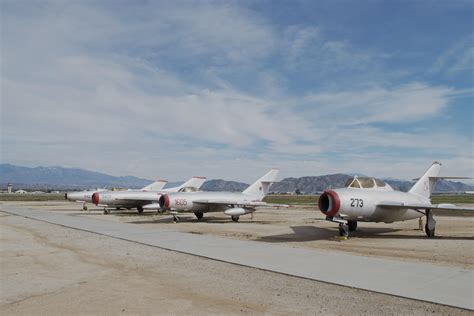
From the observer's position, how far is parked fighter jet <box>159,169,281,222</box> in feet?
81.6

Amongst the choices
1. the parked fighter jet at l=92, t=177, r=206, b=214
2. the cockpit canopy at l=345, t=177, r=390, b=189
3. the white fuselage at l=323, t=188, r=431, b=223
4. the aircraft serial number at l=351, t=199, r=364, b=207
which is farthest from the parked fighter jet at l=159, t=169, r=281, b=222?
the aircraft serial number at l=351, t=199, r=364, b=207

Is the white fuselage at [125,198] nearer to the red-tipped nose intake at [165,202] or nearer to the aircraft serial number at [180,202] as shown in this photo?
the red-tipped nose intake at [165,202]

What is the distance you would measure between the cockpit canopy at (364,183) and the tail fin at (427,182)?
3157 millimetres

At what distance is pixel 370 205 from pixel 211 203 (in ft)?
39.4

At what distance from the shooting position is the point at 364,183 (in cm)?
1750

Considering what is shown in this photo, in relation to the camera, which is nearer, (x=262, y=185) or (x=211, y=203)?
(x=211, y=203)

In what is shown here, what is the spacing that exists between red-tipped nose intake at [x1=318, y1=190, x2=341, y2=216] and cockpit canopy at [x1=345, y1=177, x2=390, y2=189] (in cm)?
200

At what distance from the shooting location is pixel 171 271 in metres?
9.28

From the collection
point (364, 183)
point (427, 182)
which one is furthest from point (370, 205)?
point (427, 182)

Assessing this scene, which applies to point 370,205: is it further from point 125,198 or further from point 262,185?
point 125,198

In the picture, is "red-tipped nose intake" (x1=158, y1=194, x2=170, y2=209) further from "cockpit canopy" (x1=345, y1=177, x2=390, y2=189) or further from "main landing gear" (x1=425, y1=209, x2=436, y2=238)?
"main landing gear" (x1=425, y1=209, x2=436, y2=238)

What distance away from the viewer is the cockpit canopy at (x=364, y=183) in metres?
17.3

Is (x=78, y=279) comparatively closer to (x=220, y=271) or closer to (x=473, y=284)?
(x=220, y=271)

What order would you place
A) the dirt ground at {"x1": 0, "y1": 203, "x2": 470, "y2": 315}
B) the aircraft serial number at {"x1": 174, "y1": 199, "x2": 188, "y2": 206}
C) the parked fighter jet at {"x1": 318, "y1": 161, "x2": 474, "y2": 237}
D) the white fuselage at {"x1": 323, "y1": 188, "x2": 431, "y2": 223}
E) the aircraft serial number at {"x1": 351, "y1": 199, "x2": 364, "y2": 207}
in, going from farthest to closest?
the aircraft serial number at {"x1": 174, "y1": 199, "x2": 188, "y2": 206} → the aircraft serial number at {"x1": 351, "y1": 199, "x2": 364, "y2": 207} → the white fuselage at {"x1": 323, "y1": 188, "x2": 431, "y2": 223} → the parked fighter jet at {"x1": 318, "y1": 161, "x2": 474, "y2": 237} → the dirt ground at {"x1": 0, "y1": 203, "x2": 470, "y2": 315}
